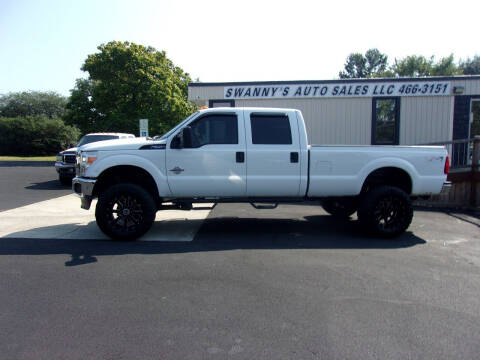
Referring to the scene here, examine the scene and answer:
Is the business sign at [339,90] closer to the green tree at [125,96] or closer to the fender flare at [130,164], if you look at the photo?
the fender flare at [130,164]

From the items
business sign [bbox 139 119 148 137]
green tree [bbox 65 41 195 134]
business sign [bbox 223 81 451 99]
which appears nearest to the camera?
business sign [bbox 223 81 451 99]

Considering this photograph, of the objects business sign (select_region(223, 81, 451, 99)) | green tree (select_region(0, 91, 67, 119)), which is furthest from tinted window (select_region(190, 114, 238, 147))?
green tree (select_region(0, 91, 67, 119))

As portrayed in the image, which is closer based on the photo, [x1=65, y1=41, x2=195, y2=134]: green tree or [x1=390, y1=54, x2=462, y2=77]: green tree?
[x1=65, y1=41, x2=195, y2=134]: green tree

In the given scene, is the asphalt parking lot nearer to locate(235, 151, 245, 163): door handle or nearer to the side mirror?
locate(235, 151, 245, 163): door handle

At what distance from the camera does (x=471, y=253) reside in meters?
5.69

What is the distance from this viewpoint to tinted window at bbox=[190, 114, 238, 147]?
6.21 meters

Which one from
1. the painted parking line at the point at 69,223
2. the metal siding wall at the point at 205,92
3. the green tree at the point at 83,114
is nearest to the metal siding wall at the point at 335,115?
the metal siding wall at the point at 205,92

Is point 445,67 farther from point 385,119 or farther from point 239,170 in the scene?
point 239,170

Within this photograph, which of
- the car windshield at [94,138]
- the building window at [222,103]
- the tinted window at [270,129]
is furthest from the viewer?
the car windshield at [94,138]

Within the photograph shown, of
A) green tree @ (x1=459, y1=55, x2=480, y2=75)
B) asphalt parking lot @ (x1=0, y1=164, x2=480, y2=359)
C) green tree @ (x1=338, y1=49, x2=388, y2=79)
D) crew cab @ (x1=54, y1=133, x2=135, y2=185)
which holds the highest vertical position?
green tree @ (x1=338, y1=49, x2=388, y2=79)

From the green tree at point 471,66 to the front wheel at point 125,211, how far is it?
50820 millimetres

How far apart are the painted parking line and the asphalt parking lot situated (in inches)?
2.8

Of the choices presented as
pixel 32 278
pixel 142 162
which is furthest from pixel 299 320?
pixel 142 162

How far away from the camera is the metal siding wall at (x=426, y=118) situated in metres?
13.2
